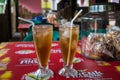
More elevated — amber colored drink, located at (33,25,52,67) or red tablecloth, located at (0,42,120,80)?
amber colored drink, located at (33,25,52,67)

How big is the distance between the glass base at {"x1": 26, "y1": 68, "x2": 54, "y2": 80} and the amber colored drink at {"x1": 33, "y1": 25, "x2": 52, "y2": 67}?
27 mm

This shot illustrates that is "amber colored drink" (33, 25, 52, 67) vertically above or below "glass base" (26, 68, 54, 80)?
above

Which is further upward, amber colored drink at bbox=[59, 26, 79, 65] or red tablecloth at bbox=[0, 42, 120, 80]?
amber colored drink at bbox=[59, 26, 79, 65]

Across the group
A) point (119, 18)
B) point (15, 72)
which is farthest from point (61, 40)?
point (119, 18)

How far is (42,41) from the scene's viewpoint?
969 millimetres

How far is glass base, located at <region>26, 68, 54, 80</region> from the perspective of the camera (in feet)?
3.04

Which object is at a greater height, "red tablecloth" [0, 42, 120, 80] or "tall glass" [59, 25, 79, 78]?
"tall glass" [59, 25, 79, 78]

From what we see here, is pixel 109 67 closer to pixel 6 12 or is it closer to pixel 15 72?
pixel 15 72

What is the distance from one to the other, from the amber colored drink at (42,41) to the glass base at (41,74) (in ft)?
0.09

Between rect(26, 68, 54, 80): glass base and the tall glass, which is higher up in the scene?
the tall glass

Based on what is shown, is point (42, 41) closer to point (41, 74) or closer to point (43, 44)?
point (43, 44)

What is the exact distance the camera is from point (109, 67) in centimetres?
109

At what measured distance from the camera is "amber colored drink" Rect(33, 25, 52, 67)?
97 cm

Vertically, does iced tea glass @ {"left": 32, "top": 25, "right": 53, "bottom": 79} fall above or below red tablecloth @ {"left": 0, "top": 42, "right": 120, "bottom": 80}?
above
